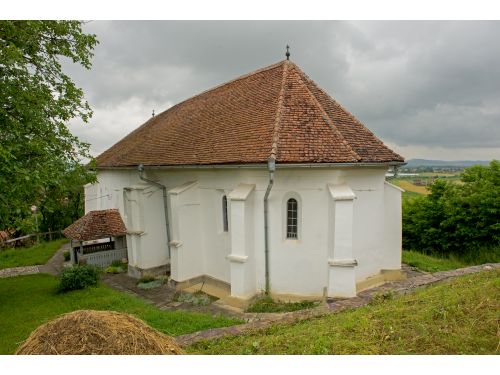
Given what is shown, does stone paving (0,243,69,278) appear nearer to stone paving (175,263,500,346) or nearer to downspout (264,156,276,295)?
downspout (264,156,276,295)

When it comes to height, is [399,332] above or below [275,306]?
above

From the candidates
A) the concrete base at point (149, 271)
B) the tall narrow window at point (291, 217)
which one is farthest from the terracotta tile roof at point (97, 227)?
the tall narrow window at point (291, 217)

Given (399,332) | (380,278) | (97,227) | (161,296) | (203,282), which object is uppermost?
(399,332)

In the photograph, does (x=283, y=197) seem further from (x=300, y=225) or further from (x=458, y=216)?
(x=458, y=216)

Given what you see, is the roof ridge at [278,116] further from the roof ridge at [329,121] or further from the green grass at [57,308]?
the green grass at [57,308]

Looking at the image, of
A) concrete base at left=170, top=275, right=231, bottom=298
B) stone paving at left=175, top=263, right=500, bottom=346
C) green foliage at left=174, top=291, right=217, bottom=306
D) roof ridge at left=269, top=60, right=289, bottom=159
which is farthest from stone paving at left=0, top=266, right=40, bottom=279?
roof ridge at left=269, top=60, right=289, bottom=159

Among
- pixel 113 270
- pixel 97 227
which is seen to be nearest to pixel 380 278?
pixel 113 270

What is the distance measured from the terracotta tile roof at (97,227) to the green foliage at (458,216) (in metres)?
16.2

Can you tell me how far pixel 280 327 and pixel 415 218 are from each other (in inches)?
618

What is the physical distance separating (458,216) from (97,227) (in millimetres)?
18248

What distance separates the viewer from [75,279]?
12852 millimetres

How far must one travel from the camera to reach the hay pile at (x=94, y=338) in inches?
155

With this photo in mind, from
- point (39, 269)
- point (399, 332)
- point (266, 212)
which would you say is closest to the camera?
point (399, 332)

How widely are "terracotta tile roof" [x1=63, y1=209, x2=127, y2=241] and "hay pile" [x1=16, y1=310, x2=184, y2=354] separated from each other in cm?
1296
